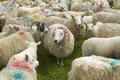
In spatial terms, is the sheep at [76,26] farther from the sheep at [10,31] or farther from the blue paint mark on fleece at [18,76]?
the blue paint mark on fleece at [18,76]

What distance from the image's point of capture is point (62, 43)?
23.8 feet


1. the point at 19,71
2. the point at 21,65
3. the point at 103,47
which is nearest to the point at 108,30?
the point at 103,47

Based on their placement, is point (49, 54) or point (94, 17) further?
point (94, 17)

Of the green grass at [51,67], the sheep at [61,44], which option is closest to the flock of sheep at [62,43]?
the sheep at [61,44]

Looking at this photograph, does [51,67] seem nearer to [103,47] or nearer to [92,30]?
[103,47]

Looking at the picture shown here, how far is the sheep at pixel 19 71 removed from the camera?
4875mm

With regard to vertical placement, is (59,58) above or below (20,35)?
below

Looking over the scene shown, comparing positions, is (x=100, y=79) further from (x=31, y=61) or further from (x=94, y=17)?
(x=94, y=17)

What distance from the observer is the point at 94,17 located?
10.1 metres

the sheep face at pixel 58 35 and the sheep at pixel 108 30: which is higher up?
the sheep face at pixel 58 35

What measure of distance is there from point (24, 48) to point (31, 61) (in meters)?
1.55

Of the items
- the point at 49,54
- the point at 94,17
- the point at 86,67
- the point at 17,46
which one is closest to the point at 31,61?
the point at 86,67

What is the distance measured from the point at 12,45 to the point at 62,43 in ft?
3.78

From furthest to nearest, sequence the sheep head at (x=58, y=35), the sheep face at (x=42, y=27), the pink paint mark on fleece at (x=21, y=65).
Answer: the sheep face at (x=42, y=27)
the sheep head at (x=58, y=35)
the pink paint mark on fleece at (x=21, y=65)
